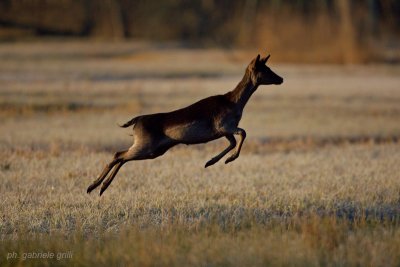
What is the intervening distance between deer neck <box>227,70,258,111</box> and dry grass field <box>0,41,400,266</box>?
131 cm

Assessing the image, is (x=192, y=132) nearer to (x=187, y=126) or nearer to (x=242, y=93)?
(x=187, y=126)

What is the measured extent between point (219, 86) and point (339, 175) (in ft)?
55.8

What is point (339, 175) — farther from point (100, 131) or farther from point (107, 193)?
point (100, 131)

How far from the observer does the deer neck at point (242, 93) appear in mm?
9945

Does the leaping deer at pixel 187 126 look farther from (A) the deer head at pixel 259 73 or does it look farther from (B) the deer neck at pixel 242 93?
(A) the deer head at pixel 259 73

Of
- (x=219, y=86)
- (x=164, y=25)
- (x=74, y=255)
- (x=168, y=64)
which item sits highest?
(x=164, y=25)

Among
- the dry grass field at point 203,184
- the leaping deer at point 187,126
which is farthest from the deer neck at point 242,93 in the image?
the dry grass field at point 203,184

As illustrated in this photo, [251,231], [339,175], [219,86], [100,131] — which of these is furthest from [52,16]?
[251,231]

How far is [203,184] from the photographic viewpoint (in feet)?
39.9

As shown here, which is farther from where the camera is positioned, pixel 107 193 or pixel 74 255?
pixel 107 193

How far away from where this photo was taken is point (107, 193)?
11.2m

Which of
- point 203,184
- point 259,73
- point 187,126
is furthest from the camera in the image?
point 203,184

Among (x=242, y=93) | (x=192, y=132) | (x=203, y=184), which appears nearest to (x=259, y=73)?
(x=242, y=93)

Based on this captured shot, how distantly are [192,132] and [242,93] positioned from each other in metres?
0.83
